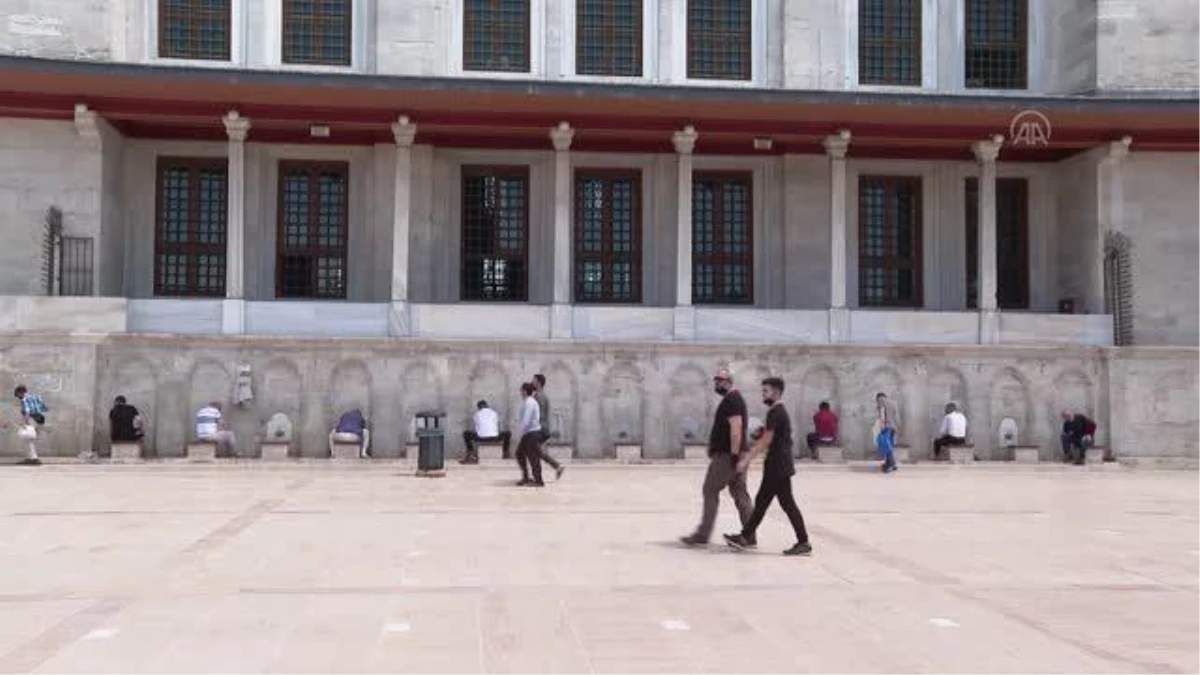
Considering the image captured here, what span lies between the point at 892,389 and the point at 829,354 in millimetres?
1661

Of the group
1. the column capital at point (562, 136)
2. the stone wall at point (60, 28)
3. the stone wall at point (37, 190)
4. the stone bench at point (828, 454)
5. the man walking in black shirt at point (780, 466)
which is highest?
the stone wall at point (60, 28)

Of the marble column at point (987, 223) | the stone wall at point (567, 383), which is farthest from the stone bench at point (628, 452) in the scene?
the marble column at point (987, 223)

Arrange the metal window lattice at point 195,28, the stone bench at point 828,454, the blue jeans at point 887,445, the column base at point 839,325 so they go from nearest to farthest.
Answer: the blue jeans at point 887,445, the stone bench at point 828,454, the column base at point 839,325, the metal window lattice at point 195,28

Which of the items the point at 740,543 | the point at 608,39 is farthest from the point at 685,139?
the point at 740,543

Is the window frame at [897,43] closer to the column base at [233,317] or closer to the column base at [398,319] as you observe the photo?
the column base at [398,319]

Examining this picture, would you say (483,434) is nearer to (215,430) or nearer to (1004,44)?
(215,430)

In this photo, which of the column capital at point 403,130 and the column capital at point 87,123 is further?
the column capital at point 403,130

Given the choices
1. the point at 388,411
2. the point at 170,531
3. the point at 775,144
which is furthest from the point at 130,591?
the point at 775,144

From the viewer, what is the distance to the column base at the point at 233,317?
89.5ft

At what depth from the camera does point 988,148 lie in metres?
29.7

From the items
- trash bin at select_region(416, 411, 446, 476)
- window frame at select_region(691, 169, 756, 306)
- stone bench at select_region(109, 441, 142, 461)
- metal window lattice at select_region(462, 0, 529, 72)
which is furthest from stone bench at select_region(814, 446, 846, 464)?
stone bench at select_region(109, 441, 142, 461)

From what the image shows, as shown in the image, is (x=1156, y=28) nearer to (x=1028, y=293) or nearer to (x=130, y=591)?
(x=1028, y=293)

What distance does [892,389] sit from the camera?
28.4 m

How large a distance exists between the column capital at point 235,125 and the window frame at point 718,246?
10.8 meters
